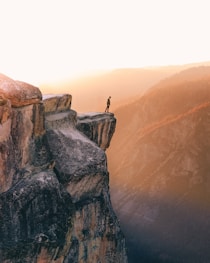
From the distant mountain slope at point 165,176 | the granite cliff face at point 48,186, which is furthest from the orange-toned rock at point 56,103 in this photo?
the distant mountain slope at point 165,176

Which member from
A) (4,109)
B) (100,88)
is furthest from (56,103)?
(100,88)

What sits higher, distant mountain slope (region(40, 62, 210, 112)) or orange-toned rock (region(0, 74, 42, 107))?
orange-toned rock (region(0, 74, 42, 107))

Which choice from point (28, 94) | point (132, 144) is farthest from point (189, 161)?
point (28, 94)

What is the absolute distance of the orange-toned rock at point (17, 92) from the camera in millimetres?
18094

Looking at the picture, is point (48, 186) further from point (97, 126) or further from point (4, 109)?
Result: point (97, 126)

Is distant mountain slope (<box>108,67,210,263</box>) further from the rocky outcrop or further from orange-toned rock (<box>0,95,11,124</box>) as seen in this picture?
orange-toned rock (<box>0,95,11,124</box>)

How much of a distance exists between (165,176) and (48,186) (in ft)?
145

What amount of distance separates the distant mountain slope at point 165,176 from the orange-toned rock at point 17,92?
32.1 m

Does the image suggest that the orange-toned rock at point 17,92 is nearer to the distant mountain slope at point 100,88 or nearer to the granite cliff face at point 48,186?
the granite cliff face at point 48,186

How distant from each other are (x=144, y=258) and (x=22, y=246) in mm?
31092

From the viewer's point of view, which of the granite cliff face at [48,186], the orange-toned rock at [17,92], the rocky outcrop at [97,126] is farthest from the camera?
the rocky outcrop at [97,126]

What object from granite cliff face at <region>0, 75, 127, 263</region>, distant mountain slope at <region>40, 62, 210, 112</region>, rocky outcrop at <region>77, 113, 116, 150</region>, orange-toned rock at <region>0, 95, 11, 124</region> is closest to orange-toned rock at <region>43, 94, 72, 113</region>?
granite cliff face at <region>0, 75, 127, 263</region>

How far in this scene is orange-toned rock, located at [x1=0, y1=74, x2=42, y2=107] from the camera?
1809 centimetres

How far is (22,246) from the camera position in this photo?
17.2m
